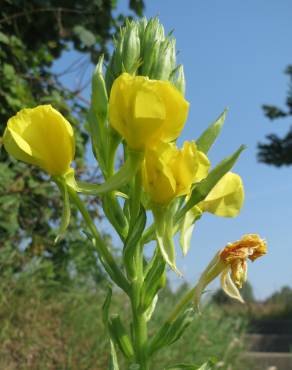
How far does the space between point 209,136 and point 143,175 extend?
17cm

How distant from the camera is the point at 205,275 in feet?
3.32

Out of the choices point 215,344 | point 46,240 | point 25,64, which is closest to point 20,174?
point 46,240

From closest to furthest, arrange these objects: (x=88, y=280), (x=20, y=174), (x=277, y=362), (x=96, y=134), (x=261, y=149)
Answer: (x=96, y=134)
(x=20, y=174)
(x=88, y=280)
(x=277, y=362)
(x=261, y=149)

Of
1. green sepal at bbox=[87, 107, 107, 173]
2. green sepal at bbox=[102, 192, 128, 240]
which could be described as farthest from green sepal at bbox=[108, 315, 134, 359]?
green sepal at bbox=[87, 107, 107, 173]

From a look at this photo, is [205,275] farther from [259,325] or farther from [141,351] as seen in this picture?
[259,325]

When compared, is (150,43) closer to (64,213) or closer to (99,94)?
(99,94)

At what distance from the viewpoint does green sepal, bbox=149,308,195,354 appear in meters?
0.97

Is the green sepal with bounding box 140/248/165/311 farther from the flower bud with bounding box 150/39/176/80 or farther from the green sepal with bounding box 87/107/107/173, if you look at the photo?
the flower bud with bounding box 150/39/176/80

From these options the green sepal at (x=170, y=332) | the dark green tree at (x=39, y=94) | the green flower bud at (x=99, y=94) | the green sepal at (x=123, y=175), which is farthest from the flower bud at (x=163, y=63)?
the dark green tree at (x=39, y=94)

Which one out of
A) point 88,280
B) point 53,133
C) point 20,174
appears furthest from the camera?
point 88,280

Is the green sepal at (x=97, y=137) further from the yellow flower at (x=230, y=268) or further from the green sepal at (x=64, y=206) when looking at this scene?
the yellow flower at (x=230, y=268)

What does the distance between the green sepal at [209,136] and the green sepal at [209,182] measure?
→ 6cm

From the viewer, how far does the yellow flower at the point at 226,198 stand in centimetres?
109

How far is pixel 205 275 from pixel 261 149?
36.4ft
